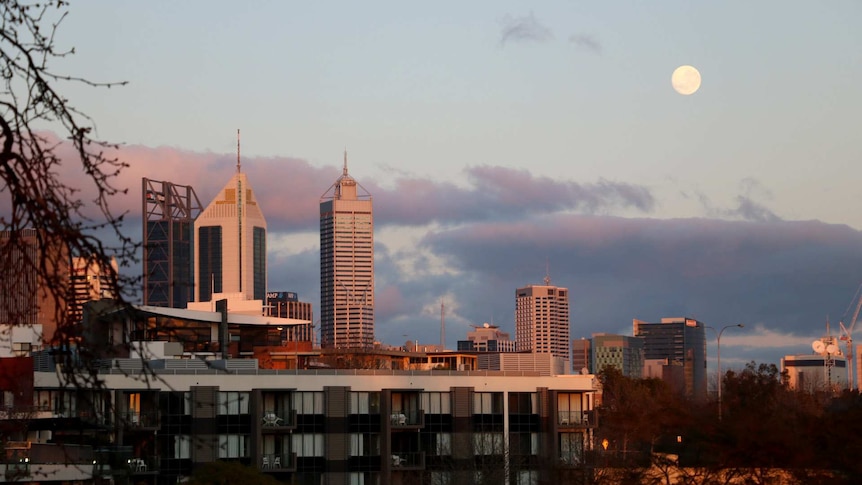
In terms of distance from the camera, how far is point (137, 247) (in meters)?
12.4

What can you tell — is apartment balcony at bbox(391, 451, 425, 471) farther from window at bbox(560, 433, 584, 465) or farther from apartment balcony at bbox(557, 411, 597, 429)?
apartment balcony at bbox(557, 411, 597, 429)

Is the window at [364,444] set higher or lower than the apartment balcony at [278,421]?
lower

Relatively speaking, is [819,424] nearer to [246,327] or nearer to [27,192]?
[27,192]

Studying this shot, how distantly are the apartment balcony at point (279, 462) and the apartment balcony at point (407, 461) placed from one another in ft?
23.8

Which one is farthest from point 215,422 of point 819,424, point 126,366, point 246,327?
point 819,424

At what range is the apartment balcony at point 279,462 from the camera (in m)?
91.2

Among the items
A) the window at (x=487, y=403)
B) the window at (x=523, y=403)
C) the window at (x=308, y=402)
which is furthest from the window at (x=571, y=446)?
the window at (x=308, y=402)

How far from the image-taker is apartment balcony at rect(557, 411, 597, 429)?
10094 cm

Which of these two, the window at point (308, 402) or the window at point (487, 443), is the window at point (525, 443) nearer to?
the window at point (487, 443)

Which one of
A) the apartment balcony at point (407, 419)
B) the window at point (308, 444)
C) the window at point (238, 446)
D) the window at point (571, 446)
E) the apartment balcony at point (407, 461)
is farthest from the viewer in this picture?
the window at point (571, 446)

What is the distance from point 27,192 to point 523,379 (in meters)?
89.4

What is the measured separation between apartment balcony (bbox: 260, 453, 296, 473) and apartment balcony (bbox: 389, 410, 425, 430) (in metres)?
7.73

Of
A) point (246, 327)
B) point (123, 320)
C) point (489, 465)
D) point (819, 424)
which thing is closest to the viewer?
point (123, 320)

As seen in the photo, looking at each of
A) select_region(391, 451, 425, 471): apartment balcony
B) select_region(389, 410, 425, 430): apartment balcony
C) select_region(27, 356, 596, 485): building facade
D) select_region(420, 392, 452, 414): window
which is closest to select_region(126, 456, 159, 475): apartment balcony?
select_region(27, 356, 596, 485): building facade
